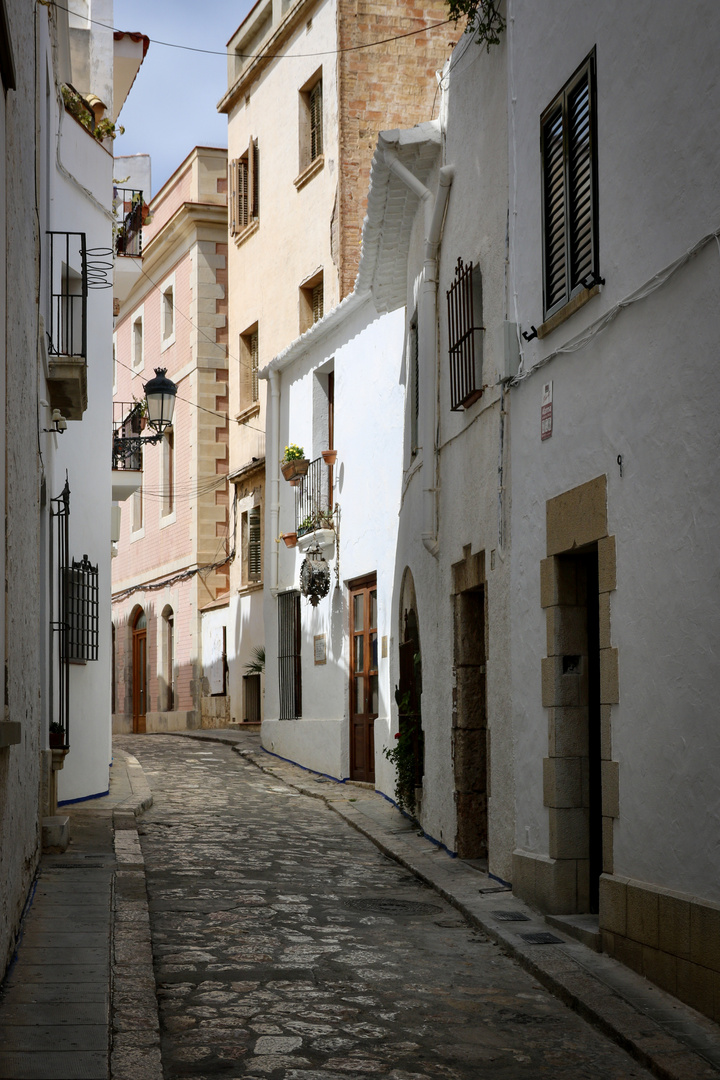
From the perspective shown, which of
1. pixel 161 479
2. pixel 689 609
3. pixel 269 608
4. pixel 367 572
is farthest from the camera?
pixel 161 479

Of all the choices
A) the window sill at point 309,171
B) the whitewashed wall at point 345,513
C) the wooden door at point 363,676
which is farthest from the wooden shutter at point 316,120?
the wooden door at point 363,676

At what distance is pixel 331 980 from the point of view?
21.3 ft

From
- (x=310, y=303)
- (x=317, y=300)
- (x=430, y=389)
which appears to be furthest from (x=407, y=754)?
(x=310, y=303)

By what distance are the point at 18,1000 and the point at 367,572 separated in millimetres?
10297

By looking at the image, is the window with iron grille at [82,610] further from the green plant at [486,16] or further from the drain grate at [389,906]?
the green plant at [486,16]

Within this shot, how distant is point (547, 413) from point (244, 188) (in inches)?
730

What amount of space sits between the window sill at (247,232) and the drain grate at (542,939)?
18922 mm

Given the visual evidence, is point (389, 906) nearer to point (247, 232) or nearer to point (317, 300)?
point (317, 300)

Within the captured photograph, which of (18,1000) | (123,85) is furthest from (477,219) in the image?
(123,85)

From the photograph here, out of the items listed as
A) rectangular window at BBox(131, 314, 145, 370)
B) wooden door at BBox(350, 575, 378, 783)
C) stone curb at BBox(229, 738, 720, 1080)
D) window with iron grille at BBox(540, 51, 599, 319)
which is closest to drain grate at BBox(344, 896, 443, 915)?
stone curb at BBox(229, 738, 720, 1080)

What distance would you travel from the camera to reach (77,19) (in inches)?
652

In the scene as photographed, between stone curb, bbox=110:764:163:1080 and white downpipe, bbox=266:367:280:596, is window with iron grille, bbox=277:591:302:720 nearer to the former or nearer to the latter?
white downpipe, bbox=266:367:280:596

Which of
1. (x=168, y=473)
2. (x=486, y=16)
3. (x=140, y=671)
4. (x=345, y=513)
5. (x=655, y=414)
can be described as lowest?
(x=140, y=671)

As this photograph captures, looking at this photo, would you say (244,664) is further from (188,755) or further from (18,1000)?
(18,1000)
